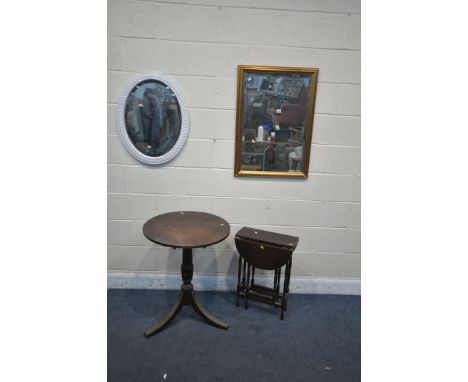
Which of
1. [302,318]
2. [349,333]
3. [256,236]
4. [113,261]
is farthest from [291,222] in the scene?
[113,261]

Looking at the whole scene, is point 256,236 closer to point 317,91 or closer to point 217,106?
point 217,106

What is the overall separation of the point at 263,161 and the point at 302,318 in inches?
49.1

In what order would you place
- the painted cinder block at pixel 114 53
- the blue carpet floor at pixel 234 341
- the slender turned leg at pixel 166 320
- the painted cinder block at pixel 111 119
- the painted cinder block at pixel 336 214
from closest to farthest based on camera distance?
1. the blue carpet floor at pixel 234 341
2. the slender turned leg at pixel 166 320
3. the painted cinder block at pixel 114 53
4. the painted cinder block at pixel 111 119
5. the painted cinder block at pixel 336 214

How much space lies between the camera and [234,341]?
2.12m

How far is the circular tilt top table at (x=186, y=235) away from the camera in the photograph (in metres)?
1.97

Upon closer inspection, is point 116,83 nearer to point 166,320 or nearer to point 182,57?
point 182,57

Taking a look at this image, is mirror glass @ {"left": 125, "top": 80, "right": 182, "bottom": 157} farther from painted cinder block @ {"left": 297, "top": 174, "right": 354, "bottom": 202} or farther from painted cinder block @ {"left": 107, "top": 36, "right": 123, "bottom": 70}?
painted cinder block @ {"left": 297, "top": 174, "right": 354, "bottom": 202}

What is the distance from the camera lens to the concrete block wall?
2219mm

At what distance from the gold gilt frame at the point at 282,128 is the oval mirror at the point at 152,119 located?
41 cm

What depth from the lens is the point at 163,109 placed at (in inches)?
92.4

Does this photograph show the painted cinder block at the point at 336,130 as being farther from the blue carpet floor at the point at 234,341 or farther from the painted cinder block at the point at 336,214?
the blue carpet floor at the point at 234,341

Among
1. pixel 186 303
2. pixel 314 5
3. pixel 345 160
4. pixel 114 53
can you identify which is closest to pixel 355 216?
pixel 345 160

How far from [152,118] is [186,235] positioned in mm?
948

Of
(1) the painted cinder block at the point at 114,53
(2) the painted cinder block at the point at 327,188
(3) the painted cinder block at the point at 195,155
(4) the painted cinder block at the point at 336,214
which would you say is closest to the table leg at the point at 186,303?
(3) the painted cinder block at the point at 195,155
